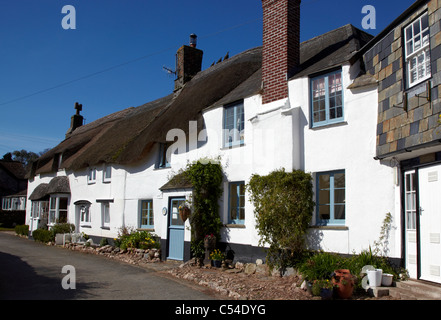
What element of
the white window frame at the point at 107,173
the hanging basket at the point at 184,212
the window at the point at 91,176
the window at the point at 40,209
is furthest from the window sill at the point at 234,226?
the window at the point at 40,209

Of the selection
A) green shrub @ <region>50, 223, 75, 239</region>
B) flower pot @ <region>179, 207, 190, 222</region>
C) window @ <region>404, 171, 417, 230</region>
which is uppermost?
window @ <region>404, 171, 417, 230</region>

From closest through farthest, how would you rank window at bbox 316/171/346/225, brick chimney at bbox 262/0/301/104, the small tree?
window at bbox 316/171/346/225
the small tree
brick chimney at bbox 262/0/301/104

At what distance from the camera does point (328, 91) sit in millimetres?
10297

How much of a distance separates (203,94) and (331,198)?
22.5 ft

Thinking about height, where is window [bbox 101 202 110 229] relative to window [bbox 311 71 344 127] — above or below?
below

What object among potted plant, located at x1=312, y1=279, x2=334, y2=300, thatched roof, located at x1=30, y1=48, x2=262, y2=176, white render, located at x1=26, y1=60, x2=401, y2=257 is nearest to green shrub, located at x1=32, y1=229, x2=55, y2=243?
thatched roof, located at x1=30, y1=48, x2=262, y2=176

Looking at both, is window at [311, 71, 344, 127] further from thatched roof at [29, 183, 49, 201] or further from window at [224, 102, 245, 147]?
thatched roof at [29, 183, 49, 201]

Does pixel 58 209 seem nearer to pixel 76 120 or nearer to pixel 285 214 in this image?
pixel 76 120

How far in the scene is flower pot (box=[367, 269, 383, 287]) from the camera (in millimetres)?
7906

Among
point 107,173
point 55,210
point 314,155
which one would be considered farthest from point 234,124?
point 55,210

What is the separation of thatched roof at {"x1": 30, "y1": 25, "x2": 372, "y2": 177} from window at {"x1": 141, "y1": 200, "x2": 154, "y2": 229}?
1929mm

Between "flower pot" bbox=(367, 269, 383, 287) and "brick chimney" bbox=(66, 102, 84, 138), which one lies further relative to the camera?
"brick chimney" bbox=(66, 102, 84, 138)

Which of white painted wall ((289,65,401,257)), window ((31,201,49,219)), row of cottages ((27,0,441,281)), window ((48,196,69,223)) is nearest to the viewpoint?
row of cottages ((27,0,441,281))

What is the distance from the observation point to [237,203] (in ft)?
41.1
